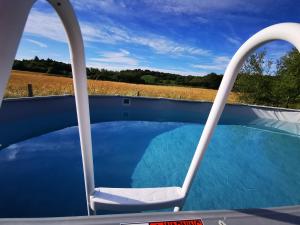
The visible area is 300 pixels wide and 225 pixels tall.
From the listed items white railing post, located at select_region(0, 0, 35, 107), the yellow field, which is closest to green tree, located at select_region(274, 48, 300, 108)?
the yellow field

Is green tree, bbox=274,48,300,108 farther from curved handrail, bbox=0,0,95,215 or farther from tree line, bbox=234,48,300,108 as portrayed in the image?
curved handrail, bbox=0,0,95,215

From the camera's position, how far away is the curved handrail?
2.44 feet

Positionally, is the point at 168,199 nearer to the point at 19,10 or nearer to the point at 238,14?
the point at 19,10

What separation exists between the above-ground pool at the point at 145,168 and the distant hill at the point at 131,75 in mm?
22123

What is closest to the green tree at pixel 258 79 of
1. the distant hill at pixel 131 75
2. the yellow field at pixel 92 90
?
the yellow field at pixel 92 90

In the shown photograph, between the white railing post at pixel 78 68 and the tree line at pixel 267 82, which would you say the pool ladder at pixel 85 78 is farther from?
the tree line at pixel 267 82

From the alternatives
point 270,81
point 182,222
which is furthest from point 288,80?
point 182,222

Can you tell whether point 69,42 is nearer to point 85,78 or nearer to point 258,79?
point 85,78

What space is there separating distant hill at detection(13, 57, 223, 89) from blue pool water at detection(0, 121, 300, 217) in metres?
22.5

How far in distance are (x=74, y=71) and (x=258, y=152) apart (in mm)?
8847

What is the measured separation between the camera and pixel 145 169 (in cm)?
671

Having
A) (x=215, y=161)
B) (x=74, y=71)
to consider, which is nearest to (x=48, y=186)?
(x=74, y=71)

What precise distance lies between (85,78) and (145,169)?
5.16 meters

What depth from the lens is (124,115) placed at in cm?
1374
